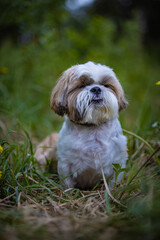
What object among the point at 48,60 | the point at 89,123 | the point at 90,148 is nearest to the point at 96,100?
the point at 89,123

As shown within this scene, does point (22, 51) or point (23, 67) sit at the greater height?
point (22, 51)

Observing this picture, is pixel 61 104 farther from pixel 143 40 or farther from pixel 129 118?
pixel 143 40

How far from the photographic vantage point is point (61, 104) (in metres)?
2.69

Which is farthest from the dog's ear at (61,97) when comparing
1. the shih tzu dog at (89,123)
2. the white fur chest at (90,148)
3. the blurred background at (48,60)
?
the blurred background at (48,60)

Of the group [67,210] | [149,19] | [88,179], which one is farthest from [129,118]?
[149,19]

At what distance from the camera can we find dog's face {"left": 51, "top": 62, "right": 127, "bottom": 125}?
8.38 feet

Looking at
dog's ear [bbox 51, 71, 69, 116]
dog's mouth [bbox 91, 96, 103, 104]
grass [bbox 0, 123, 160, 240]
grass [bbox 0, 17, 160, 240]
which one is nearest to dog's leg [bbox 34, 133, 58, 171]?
grass [bbox 0, 17, 160, 240]

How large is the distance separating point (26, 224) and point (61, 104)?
1374 millimetres

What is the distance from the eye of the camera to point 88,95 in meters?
2.54

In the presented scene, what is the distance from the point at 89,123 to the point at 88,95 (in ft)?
1.05

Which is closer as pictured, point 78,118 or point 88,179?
point 78,118

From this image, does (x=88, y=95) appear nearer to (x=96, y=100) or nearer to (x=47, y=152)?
(x=96, y=100)

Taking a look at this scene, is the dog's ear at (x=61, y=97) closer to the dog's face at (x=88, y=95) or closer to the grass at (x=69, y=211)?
the dog's face at (x=88, y=95)

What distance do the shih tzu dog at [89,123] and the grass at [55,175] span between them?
202mm
